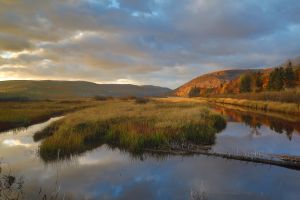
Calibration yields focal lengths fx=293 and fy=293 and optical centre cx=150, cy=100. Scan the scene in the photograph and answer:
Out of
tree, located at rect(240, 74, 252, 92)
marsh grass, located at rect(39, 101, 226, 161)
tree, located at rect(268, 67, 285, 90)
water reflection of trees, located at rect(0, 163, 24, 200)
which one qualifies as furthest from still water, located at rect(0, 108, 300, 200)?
tree, located at rect(240, 74, 252, 92)

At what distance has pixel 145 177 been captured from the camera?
13.7m

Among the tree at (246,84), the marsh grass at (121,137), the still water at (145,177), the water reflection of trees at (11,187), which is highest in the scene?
the tree at (246,84)

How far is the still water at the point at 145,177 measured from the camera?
11.6 meters

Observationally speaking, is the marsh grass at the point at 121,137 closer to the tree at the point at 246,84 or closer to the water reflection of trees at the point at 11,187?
the water reflection of trees at the point at 11,187

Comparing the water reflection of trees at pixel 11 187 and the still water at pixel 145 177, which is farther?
the still water at pixel 145 177

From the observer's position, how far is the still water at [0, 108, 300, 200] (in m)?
11.6

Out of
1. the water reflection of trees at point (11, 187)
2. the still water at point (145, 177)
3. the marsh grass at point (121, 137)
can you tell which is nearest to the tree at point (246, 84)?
the marsh grass at point (121, 137)

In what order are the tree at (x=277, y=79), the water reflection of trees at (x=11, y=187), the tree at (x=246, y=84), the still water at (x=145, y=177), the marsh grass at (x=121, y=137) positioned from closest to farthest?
the water reflection of trees at (x=11, y=187) → the still water at (x=145, y=177) → the marsh grass at (x=121, y=137) → the tree at (x=277, y=79) → the tree at (x=246, y=84)

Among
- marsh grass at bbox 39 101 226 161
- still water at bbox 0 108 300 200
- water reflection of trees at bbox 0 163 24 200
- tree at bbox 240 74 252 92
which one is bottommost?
still water at bbox 0 108 300 200

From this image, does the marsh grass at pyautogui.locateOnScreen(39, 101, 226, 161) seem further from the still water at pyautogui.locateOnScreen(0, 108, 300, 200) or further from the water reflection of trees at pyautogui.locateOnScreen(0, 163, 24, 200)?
the water reflection of trees at pyautogui.locateOnScreen(0, 163, 24, 200)

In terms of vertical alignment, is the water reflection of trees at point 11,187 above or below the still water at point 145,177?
above

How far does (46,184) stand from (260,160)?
35.4ft

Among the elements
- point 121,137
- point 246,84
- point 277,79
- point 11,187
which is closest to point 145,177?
point 11,187

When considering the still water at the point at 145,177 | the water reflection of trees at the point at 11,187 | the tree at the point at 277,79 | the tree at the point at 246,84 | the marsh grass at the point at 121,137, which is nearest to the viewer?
the water reflection of trees at the point at 11,187
